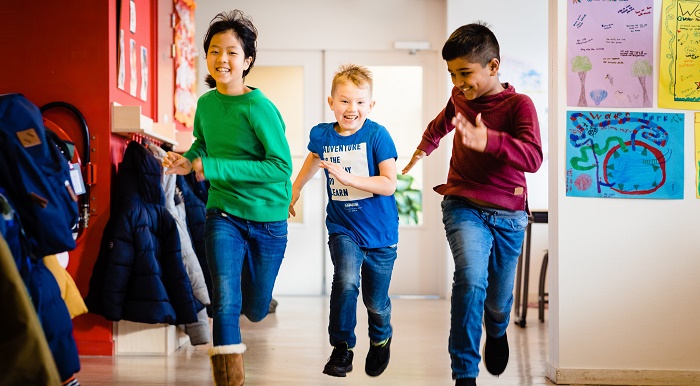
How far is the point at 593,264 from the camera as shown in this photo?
136 inches

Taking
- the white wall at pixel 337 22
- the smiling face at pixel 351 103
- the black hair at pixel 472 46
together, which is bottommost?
the smiling face at pixel 351 103

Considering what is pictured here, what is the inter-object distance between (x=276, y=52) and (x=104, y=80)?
3183 millimetres

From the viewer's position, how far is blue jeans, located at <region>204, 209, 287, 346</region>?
9.42 feet

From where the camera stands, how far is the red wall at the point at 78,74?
3.93 meters

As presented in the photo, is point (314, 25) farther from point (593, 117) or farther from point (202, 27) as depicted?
point (593, 117)

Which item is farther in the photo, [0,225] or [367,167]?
[367,167]

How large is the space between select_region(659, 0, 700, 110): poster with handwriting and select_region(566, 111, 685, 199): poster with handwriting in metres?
0.08

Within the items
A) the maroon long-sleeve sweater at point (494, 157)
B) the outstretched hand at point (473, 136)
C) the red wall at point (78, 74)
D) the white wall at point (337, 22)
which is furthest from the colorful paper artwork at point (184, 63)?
the outstretched hand at point (473, 136)

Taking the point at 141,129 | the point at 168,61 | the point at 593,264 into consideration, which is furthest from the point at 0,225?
the point at 168,61

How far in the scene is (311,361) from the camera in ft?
12.7

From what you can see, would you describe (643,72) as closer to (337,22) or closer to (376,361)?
(376,361)

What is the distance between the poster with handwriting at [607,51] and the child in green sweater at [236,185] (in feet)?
4.17

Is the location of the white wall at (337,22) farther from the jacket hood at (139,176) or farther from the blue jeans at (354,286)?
the blue jeans at (354,286)

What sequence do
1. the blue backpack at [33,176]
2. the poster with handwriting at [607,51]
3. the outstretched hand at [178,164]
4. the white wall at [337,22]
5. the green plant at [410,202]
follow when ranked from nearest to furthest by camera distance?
the blue backpack at [33,176] < the outstretched hand at [178,164] < the poster with handwriting at [607,51] < the white wall at [337,22] < the green plant at [410,202]
